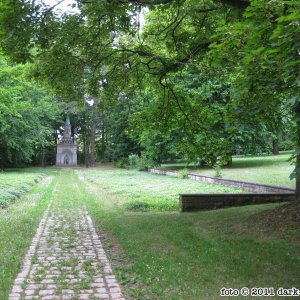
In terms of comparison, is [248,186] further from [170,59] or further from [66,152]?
[66,152]

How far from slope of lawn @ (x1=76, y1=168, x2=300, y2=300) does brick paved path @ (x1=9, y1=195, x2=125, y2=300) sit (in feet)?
0.95

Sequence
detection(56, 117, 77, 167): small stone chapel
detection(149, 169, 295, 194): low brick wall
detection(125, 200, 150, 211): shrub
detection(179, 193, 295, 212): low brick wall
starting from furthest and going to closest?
detection(56, 117, 77, 167): small stone chapel, detection(149, 169, 295, 194): low brick wall, detection(125, 200, 150, 211): shrub, detection(179, 193, 295, 212): low brick wall

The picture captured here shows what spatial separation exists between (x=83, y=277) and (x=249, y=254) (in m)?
3.18

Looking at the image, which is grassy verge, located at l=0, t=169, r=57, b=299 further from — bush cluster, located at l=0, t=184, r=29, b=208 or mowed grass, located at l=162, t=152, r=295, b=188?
mowed grass, located at l=162, t=152, r=295, b=188

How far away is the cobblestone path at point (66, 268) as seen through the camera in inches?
211

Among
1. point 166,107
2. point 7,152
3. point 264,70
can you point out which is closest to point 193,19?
point 166,107

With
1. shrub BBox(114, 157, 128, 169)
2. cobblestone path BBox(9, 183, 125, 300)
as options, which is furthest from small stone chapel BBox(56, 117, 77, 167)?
cobblestone path BBox(9, 183, 125, 300)

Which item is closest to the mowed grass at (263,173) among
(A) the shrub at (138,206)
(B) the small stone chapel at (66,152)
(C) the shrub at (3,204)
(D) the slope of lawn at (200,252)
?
(A) the shrub at (138,206)

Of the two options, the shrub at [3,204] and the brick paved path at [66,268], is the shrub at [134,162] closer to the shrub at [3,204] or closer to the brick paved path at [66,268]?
Answer: the shrub at [3,204]

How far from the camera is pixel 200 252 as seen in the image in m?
7.44

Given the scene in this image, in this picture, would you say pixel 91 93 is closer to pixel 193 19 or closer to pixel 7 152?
pixel 193 19

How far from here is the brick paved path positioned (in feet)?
17.6

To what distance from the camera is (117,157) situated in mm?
57406

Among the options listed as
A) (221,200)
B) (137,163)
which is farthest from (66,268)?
(137,163)
